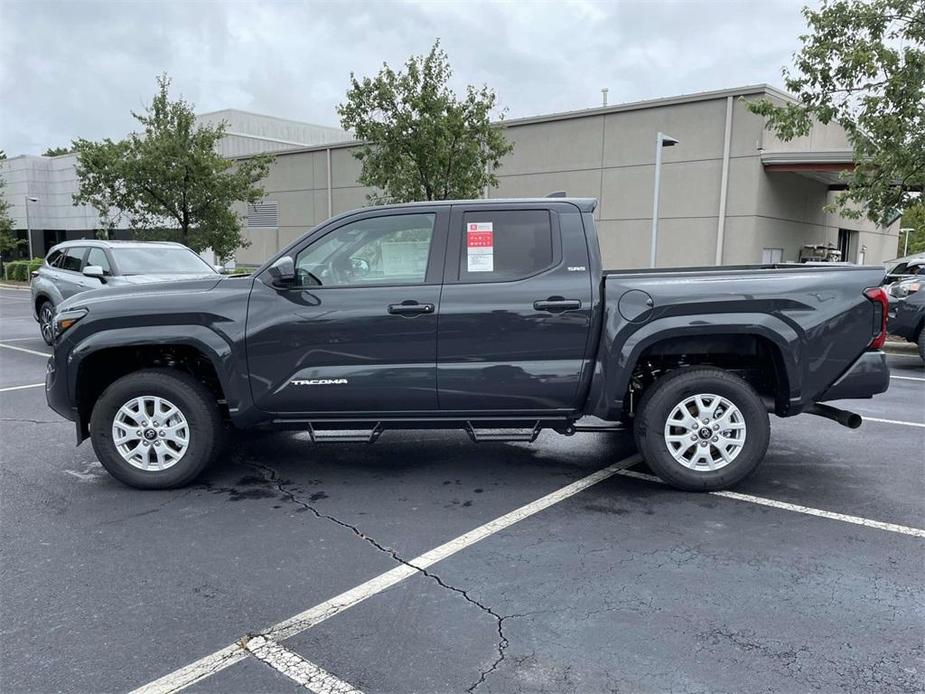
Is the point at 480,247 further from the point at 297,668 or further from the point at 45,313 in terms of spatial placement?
the point at 45,313

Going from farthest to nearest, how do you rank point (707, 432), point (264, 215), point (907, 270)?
point (264, 215) < point (907, 270) < point (707, 432)

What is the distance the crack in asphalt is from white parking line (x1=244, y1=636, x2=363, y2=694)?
0.51 metres

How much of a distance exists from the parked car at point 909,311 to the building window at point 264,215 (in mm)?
23534

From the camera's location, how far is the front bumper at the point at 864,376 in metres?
4.51

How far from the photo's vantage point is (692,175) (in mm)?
17906

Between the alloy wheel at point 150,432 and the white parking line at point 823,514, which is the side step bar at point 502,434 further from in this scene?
the alloy wheel at point 150,432

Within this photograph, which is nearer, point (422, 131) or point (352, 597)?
point (352, 597)

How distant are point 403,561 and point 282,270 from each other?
2.05m

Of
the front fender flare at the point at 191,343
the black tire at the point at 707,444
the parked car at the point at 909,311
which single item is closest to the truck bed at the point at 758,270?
the black tire at the point at 707,444

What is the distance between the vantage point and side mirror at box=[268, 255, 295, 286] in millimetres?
4461

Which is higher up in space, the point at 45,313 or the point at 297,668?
the point at 45,313

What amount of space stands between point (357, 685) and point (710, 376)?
9.97 feet

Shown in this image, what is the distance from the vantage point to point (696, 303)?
14.5ft

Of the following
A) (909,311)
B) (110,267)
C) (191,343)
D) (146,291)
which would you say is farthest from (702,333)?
(110,267)
